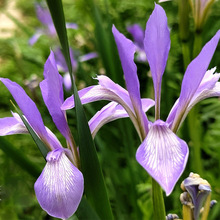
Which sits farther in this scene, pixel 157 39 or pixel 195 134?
pixel 195 134

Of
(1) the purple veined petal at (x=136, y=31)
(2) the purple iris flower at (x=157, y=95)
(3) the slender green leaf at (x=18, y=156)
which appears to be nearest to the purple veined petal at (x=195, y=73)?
(2) the purple iris flower at (x=157, y=95)

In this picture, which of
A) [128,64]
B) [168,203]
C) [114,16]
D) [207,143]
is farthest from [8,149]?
[114,16]

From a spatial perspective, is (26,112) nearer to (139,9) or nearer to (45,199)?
(45,199)

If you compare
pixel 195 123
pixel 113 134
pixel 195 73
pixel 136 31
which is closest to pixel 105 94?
pixel 195 73

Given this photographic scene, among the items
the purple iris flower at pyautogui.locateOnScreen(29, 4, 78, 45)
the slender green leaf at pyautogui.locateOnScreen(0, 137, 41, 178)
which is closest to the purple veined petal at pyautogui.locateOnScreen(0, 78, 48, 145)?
the slender green leaf at pyautogui.locateOnScreen(0, 137, 41, 178)

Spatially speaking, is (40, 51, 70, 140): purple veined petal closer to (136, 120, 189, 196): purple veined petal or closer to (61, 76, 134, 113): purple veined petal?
(61, 76, 134, 113): purple veined petal

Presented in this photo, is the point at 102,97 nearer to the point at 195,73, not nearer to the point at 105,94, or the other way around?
the point at 105,94
